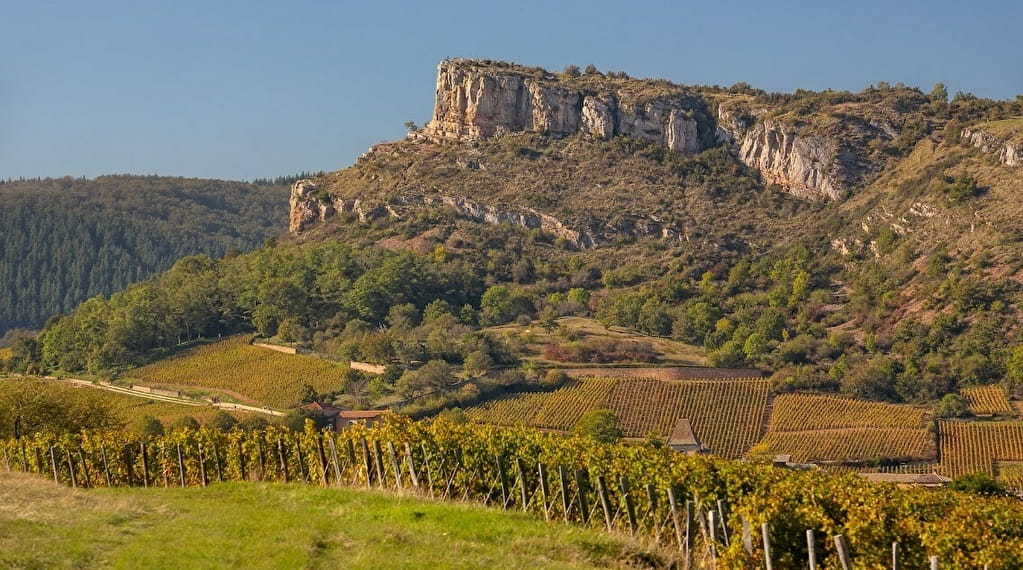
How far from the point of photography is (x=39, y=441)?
32062 millimetres

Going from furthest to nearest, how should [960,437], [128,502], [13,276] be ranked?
[13,276]
[960,437]
[128,502]

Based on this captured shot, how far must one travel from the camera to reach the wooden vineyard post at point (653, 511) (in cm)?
2207

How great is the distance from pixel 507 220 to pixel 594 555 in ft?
315

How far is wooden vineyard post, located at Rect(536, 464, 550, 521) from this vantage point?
936 inches

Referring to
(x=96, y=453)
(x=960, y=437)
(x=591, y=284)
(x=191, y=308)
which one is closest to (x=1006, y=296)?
(x=960, y=437)

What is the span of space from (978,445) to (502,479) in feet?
131

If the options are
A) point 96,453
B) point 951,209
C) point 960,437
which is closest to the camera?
point 96,453

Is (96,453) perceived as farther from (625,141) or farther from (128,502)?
(625,141)

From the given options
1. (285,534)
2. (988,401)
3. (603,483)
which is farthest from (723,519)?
(988,401)

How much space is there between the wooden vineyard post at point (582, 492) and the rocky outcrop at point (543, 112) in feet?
350

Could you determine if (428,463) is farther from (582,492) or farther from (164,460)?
(164,460)

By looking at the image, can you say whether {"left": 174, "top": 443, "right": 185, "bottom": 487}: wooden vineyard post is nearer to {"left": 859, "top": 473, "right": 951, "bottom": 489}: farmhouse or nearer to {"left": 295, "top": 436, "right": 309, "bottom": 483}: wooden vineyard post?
{"left": 295, "top": 436, "right": 309, "bottom": 483}: wooden vineyard post

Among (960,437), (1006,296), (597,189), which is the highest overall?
(597,189)

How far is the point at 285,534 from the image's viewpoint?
19312mm
